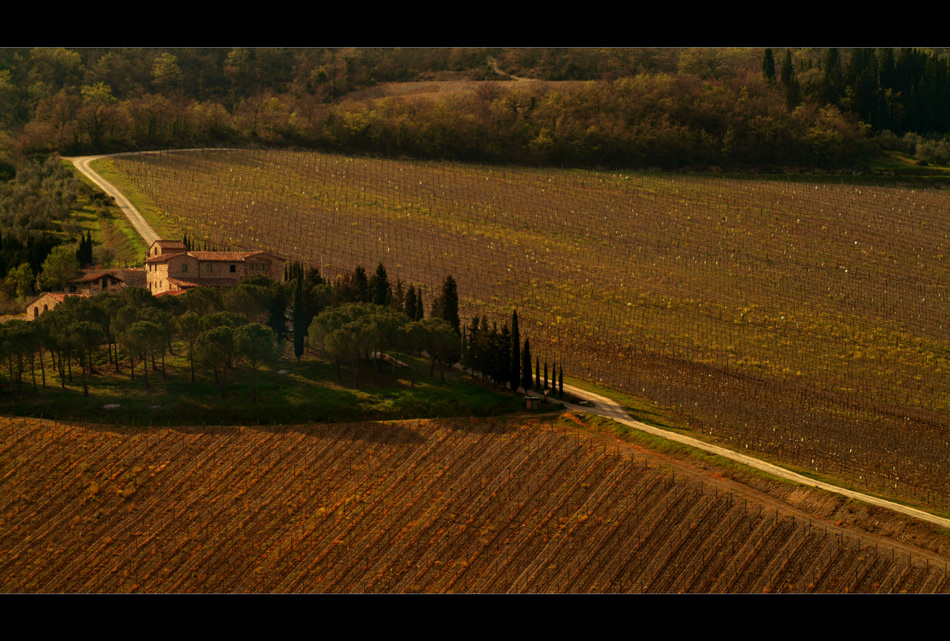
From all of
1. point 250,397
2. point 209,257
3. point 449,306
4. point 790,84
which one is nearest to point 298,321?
point 250,397

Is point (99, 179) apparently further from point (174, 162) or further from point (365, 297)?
point (365, 297)

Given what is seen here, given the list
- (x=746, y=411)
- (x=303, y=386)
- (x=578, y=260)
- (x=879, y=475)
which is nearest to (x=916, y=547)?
(x=879, y=475)

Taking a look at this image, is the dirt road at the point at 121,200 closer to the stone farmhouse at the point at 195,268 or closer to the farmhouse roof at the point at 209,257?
the stone farmhouse at the point at 195,268

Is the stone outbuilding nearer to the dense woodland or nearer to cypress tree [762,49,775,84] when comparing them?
the dense woodland

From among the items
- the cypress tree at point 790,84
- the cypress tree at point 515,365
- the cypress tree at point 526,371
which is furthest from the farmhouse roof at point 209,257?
the cypress tree at point 790,84

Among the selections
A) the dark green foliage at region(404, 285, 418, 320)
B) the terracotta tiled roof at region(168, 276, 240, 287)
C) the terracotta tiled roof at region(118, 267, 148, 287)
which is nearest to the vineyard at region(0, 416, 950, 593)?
the dark green foliage at region(404, 285, 418, 320)

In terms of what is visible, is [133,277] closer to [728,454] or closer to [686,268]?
[728,454]

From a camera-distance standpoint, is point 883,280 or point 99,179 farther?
point 99,179
